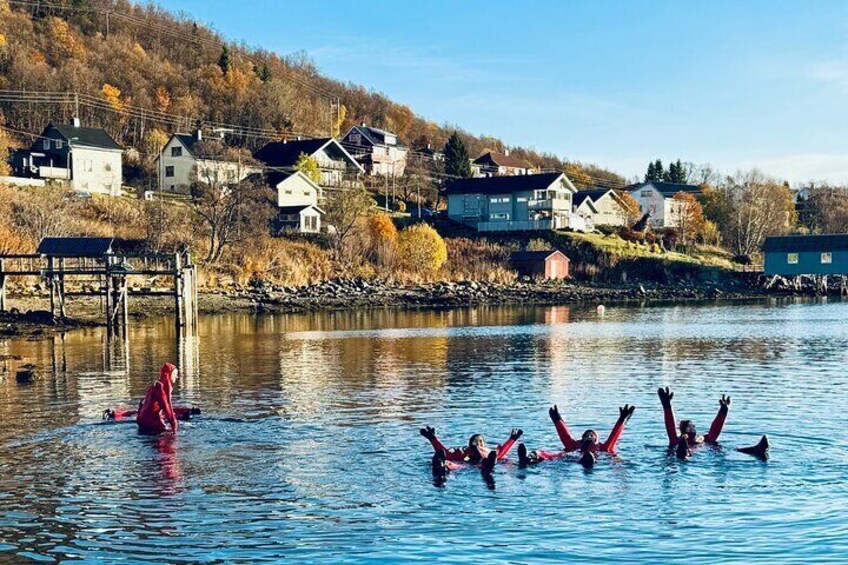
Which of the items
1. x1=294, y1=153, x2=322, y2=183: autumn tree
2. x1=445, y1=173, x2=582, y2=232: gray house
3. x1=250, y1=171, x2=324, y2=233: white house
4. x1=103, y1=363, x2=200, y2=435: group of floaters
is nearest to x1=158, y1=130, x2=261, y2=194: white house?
x1=250, y1=171, x2=324, y2=233: white house

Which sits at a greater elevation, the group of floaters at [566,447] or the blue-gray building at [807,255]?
the blue-gray building at [807,255]

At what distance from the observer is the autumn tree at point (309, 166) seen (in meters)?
123

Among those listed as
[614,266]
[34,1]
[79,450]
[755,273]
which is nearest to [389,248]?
[614,266]

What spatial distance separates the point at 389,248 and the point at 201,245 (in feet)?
66.6

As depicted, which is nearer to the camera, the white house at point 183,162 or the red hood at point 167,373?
the red hood at point 167,373

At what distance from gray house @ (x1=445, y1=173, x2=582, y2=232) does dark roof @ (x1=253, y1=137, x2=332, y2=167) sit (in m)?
19.1

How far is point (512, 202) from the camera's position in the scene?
12725 cm

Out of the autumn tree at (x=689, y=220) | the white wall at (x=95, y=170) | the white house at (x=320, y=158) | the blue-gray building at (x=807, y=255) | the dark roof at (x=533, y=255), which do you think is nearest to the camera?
the white wall at (x=95, y=170)

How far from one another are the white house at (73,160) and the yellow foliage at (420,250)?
33.8 m

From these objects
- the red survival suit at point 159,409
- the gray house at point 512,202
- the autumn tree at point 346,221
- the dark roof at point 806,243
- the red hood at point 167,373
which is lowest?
the red survival suit at point 159,409

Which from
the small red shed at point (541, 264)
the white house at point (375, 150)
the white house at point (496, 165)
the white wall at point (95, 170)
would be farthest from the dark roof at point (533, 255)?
the white house at point (496, 165)

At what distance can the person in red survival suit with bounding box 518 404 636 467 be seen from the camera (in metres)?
20.7

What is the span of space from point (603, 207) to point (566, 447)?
122 metres

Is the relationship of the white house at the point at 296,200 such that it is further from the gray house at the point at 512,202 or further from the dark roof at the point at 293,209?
the gray house at the point at 512,202
